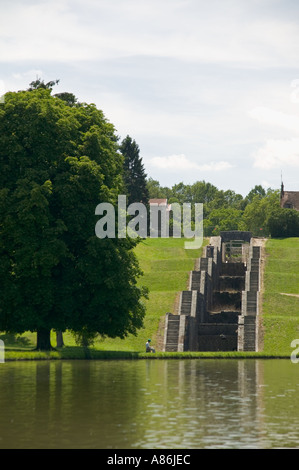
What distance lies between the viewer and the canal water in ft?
63.5

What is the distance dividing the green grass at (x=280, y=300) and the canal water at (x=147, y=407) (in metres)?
15.0

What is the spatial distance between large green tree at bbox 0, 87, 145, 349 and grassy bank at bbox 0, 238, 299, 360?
7.54ft

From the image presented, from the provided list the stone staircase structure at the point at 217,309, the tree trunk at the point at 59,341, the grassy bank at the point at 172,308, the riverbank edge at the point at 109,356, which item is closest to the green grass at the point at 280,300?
the grassy bank at the point at 172,308

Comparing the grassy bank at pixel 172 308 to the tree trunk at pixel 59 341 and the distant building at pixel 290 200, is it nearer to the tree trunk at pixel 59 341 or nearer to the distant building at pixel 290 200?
the tree trunk at pixel 59 341

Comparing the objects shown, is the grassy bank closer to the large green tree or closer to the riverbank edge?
the riverbank edge

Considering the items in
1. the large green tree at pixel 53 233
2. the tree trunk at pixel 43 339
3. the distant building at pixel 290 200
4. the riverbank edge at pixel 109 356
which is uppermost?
the distant building at pixel 290 200

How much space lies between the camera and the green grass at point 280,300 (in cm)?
5384

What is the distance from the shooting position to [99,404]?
25.2 metres

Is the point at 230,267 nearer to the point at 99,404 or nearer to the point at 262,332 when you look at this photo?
the point at 262,332

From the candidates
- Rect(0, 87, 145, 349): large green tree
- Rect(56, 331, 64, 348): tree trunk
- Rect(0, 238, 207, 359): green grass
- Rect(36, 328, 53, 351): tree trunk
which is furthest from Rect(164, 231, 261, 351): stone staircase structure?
Rect(36, 328, 53, 351): tree trunk

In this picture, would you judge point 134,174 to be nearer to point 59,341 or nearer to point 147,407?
point 59,341

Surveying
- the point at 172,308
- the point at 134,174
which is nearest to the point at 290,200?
the point at 134,174

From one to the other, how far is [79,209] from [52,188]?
2057mm
